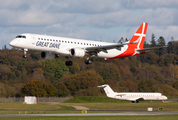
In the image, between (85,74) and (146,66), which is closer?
(85,74)

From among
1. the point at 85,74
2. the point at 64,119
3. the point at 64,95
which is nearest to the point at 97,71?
the point at 85,74

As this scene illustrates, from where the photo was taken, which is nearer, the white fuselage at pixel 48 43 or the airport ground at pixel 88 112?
the airport ground at pixel 88 112

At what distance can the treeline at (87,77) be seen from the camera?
136 m

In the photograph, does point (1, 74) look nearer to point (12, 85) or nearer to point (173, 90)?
point (12, 85)

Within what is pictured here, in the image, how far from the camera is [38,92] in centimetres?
13575

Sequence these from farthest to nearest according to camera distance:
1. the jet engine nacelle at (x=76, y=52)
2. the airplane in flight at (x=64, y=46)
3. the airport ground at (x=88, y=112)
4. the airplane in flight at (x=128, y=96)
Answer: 1. the airplane in flight at (x=128, y=96)
2. the jet engine nacelle at (x=76, y=52)
3. the airplane in flight at (x=64, y=46)
4. the airport ground at (x=88, y=112)

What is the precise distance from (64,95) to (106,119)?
90015 mm

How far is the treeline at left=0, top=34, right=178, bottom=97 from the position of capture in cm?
13638

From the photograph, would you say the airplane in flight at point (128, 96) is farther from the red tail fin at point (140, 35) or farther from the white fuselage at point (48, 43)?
the white fuselage at point (48, 43)

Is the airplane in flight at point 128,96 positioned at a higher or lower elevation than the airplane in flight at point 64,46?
lower

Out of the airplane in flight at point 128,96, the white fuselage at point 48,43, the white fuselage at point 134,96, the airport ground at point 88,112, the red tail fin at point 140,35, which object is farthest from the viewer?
the airplane in flight at point 128,96

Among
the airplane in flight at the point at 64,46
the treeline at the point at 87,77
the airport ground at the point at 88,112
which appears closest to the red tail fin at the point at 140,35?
the airplane in flight at the point at 64,46

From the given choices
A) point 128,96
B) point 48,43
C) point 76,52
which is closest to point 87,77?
point 128,96

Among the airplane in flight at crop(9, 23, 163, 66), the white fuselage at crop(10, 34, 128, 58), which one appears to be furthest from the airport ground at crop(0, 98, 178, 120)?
the white fuselage at crop(10, 34, 128, 58)
